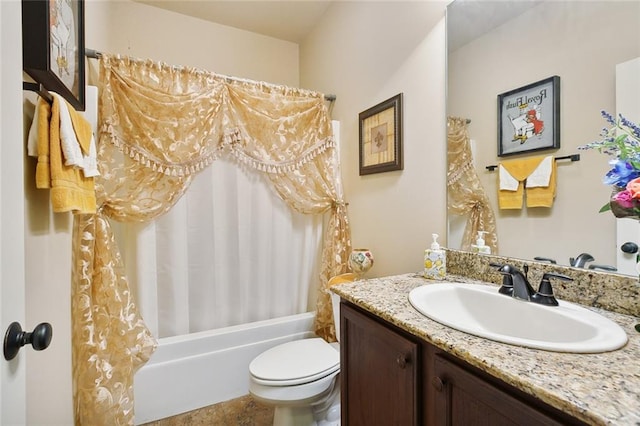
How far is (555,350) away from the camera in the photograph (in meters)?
0.60

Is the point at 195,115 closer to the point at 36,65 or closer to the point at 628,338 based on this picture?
the point at 36,65

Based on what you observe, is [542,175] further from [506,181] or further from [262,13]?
[262,13]

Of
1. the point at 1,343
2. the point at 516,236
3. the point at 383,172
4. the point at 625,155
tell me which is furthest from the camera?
the point at 383,172

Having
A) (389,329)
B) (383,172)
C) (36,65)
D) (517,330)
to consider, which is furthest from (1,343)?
(383,172)

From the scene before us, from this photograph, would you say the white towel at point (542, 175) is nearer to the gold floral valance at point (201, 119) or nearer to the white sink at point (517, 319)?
the white sink at point (517, 319)

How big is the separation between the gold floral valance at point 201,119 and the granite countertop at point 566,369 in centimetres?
143

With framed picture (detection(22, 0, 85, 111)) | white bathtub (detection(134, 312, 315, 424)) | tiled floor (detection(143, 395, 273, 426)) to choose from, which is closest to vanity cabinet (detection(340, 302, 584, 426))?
tiled floor (detection(143, 395, 273, 426))

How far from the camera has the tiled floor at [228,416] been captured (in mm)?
1607

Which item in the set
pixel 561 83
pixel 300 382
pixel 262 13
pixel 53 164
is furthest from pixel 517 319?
pixel 262 13

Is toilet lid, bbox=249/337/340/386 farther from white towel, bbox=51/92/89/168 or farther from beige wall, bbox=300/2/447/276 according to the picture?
white towel, bbox=51/92/89/168

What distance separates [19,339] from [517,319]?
122 centimetres

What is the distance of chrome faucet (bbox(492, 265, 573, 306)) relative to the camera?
85 centimetres

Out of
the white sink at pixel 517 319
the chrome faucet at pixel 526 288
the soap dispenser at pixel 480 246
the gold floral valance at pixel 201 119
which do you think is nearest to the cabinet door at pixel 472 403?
the white sink at pixel 517 319

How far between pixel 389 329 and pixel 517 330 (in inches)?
15.6
